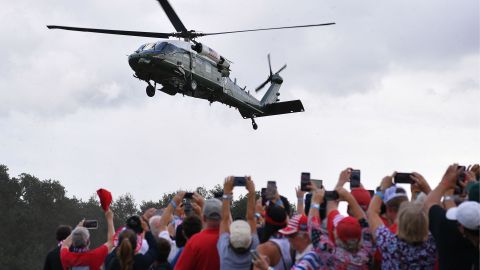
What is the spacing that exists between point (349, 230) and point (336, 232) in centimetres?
13

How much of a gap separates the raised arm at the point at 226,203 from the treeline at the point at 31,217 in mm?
59245

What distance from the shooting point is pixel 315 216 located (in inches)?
231

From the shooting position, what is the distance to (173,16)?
2555 centimetres

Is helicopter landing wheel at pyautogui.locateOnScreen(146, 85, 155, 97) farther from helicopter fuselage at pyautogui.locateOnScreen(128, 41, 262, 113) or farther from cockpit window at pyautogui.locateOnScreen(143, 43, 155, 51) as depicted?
cockpit window at pyautogui.locateOnScreen(143, 43, 155, 51)

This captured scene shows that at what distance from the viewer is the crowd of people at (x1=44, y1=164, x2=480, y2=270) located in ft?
18.0

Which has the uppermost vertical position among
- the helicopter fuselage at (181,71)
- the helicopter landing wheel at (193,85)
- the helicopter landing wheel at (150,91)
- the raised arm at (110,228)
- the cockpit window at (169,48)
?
the cockpit window at (169,48)

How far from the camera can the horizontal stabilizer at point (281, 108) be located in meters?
34.3

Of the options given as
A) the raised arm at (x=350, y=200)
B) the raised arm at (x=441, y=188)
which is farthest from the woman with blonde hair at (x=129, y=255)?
the raised arm at (x=441, y=188)

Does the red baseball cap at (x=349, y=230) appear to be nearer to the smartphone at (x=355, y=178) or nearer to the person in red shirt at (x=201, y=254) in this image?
the smartphone at (x=355, y=178)


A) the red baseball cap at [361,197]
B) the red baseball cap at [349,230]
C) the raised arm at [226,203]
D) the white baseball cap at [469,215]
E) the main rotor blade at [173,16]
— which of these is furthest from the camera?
the main rotor blade at [173,16]

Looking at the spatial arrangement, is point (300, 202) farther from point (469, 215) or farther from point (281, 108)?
point (281, 108)

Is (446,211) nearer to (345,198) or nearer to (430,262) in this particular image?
(430,262)

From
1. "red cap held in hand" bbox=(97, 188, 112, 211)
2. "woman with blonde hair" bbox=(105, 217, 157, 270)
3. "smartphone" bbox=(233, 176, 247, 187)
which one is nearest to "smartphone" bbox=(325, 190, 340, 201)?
"smartphone" bbox=(233, 176, 247, 187)

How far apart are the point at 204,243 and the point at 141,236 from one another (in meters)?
1.23
